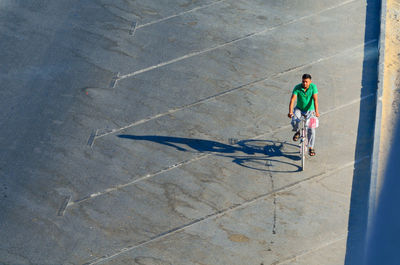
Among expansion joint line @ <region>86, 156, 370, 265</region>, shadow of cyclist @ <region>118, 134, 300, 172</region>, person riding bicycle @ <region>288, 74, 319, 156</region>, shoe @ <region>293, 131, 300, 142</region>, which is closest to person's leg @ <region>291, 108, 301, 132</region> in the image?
person riding bicycle @ <region>288, 74, 319, 156</region>

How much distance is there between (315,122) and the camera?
12820 mm

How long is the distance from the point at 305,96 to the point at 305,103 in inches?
6.4

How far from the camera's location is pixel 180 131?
14500 millimetres

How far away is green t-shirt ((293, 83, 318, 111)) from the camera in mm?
12766

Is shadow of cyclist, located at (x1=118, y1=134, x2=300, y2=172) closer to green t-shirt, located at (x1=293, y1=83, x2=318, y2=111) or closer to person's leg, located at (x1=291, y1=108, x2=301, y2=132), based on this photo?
person's leg, located at (x1=291, y1=108, x2=301, y2=132)

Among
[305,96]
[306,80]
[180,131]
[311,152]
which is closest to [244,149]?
[311,152]

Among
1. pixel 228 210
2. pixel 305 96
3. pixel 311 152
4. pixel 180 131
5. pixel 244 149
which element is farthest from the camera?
pixel 180 131

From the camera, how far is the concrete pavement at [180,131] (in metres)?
11.7

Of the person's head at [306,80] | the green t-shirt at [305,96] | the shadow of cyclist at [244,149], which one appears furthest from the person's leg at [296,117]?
the shadow of cyclist at [244,149]

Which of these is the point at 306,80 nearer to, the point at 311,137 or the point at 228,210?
the point at 311,137

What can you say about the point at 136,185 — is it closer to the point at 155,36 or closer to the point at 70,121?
the point at 70,121

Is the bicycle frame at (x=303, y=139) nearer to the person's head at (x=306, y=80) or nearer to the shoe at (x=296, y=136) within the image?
the shoe at (x=296, y=136)

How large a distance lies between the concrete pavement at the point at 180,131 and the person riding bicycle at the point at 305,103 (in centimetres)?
75

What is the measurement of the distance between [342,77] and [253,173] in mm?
4293
